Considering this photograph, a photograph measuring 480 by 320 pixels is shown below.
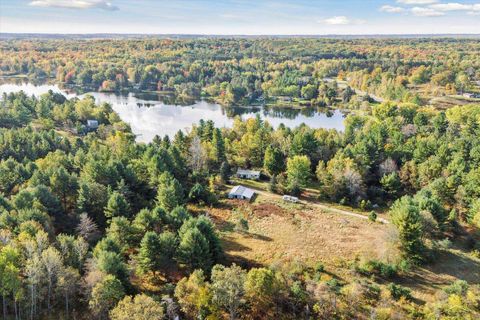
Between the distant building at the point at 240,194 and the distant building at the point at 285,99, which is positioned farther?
the distant building at the point at 285,99

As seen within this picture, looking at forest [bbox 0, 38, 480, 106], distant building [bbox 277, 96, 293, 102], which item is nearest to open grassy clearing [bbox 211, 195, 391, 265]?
forest [bbox 0, 38, 480, 106]

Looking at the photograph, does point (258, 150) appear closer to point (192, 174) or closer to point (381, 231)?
point (192, 174)

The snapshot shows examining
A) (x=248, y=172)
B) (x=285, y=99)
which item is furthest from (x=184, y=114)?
(x=248, y=172)

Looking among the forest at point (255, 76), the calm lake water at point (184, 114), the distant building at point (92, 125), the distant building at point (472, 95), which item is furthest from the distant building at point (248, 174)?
the distant building at point (472, 95)

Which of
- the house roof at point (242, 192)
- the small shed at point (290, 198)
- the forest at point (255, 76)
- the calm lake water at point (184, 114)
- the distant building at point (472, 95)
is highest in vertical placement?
the forest at point (255, 76)

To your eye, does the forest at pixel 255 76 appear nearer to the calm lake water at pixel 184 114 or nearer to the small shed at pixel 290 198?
the calm lake water at pixel 184 114

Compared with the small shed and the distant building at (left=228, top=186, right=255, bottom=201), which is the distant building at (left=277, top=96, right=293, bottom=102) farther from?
the small shed

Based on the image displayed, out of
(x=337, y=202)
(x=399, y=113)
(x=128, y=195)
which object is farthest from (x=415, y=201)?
(x=399, y=113)

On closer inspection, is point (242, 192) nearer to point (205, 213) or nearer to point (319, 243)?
point (205, 213)
